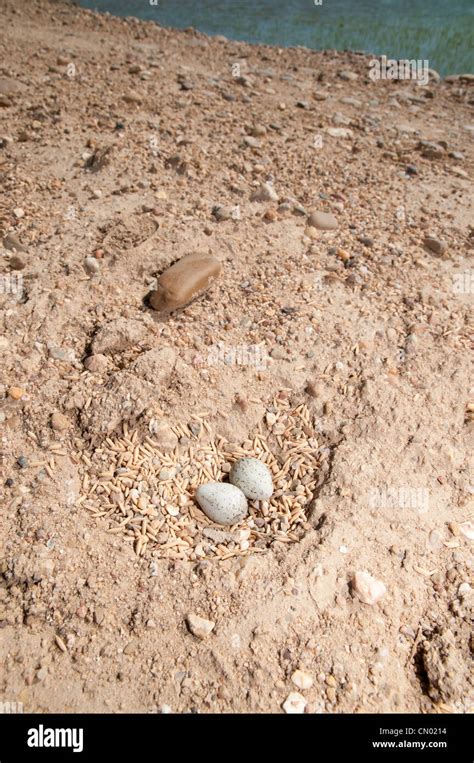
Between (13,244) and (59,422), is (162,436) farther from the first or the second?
(13,244)

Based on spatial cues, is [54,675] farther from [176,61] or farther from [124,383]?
[176,61]

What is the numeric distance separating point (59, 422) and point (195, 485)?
82 cm

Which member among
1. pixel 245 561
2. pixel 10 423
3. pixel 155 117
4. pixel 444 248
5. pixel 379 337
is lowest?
pixel 245 561

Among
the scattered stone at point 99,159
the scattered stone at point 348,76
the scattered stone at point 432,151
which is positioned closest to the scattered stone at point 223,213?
the scattered stone at point 99,159

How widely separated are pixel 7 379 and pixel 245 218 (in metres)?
2.24

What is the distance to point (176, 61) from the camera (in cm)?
760

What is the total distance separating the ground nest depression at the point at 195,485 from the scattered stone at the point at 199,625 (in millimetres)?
296

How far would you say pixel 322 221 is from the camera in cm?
450

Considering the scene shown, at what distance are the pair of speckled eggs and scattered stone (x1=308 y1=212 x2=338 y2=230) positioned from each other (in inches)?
90.2

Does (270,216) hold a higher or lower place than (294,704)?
higher

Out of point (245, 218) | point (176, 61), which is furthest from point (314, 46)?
point (245, 218)

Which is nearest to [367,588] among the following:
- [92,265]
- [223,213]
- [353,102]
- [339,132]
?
[92,265]

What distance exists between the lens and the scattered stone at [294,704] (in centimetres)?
228

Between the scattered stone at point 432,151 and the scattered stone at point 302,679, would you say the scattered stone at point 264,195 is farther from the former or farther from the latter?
the scattered stone at point 302,679
